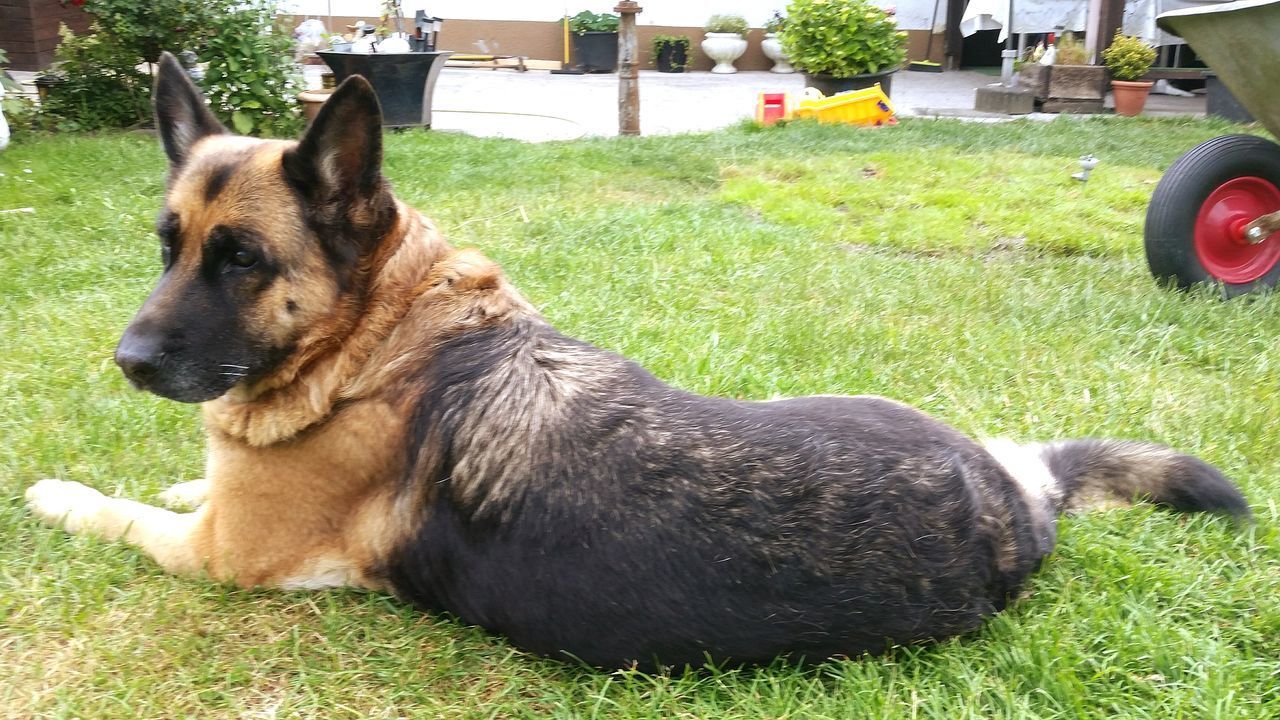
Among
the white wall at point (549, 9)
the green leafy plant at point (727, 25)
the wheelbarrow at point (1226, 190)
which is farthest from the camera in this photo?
the green leafy plant at point (727, 25)

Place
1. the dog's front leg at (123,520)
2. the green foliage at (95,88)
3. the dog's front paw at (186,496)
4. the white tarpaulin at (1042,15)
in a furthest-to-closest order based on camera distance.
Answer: the white tarpaulin at (1042,15)
the green foliage at (95,88)
the dog's front paw at (186,496)
the dog's front leg at (123,520)

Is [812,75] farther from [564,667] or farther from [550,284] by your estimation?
[564,667]

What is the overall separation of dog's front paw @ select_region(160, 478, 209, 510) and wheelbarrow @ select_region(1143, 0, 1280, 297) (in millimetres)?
5163

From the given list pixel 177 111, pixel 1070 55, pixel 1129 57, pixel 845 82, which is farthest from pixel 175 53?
pixel 1129 57

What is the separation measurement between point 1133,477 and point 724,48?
2096 cm

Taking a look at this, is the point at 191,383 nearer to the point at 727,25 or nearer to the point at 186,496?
the point at 186,496

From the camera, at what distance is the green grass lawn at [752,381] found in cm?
233

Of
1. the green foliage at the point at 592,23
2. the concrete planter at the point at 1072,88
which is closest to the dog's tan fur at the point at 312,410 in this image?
the concrete planter at the point at 1072,88

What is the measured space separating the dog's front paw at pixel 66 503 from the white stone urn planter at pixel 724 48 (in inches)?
833

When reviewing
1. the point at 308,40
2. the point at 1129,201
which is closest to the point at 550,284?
the point at 1129,201

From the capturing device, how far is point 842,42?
12273mm

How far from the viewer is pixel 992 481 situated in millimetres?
2406

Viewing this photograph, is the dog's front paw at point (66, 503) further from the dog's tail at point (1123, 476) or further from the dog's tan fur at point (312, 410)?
the dog's tail at point (1123, 476)

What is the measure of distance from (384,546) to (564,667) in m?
0.63
